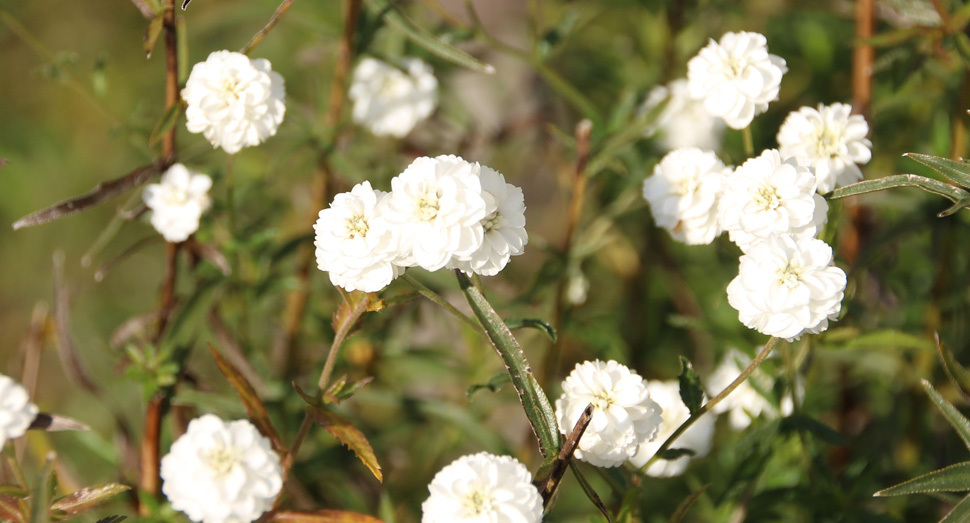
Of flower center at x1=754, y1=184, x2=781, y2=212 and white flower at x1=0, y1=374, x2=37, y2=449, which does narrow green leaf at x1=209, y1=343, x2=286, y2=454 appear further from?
flower center at x1=754, y1=184, x2=781, y2=212

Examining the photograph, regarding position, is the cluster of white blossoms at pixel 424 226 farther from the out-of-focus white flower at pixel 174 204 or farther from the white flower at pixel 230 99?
the out-of-focus white flower at pixel 174 204

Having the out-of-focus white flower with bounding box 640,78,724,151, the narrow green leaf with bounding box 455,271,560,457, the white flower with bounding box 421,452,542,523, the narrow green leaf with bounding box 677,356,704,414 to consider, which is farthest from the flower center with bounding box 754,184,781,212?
the out-of-focus white flower with bounding box 640,78,724,151

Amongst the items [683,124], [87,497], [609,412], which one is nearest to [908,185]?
[609,412]

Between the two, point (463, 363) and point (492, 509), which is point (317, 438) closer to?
point (463, 363)

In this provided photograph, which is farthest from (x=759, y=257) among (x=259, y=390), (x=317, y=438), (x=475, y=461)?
(x=317, y=438)

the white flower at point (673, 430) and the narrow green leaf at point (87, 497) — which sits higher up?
the narrow green leaf at point (87, 497)

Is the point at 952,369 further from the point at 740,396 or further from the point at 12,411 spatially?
the point at 12,411

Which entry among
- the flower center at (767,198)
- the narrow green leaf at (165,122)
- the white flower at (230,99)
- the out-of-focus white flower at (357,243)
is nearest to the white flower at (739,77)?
the flower center at (767,198)
